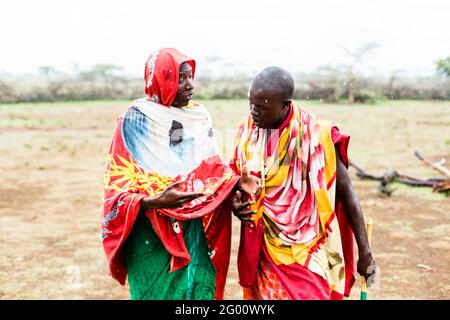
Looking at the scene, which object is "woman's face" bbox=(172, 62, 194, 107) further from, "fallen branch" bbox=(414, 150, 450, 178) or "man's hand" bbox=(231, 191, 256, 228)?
"fallen branch" bbox=(414, 150, 450, 178)

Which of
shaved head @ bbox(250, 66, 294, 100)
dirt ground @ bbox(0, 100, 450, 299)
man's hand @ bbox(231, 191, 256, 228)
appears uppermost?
shaved head @ bbox(250, 66, 294, 100)

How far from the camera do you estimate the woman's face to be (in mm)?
3088

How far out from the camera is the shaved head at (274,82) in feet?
9.87

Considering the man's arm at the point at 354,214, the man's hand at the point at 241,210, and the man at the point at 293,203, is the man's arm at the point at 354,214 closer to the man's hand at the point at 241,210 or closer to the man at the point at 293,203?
the man at the point at 293,203

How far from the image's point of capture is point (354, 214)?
3.21 meters

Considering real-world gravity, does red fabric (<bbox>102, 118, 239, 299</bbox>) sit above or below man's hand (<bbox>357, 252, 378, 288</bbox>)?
above

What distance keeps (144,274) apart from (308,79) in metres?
25.9

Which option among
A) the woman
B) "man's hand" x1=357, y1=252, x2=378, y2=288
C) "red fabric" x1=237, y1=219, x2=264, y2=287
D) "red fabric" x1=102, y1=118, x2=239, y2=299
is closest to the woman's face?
the woman

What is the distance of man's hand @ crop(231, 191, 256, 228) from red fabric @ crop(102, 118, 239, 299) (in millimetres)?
53

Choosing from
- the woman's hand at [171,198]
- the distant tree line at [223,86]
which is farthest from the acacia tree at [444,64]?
the woman's hand at [171,198]

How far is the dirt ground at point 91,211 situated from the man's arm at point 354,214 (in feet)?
7.37

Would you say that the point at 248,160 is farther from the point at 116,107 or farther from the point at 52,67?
the point at 52,67

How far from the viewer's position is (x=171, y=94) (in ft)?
10.0

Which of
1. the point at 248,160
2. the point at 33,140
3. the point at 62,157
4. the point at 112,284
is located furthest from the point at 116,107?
the point at 248,160
